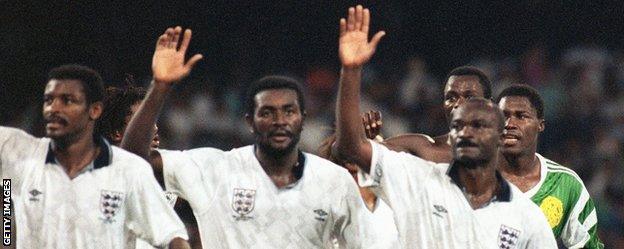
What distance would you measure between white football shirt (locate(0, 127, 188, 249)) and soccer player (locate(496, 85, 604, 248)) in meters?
2.65

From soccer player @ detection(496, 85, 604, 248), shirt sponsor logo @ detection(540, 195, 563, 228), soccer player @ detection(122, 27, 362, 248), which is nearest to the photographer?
soccer player @ detection(122, 27, 362, 248)

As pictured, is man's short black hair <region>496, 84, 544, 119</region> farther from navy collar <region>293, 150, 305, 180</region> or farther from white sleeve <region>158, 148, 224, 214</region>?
white sleeve <region>158, 148, 224, 214</region>

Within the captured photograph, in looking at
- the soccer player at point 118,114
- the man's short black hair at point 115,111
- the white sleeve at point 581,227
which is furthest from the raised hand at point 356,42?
the white sleeve at point 581,227

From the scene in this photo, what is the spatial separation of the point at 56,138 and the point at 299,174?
1255 mm

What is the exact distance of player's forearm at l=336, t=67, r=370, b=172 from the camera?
6703 mm

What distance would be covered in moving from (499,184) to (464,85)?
1.65m

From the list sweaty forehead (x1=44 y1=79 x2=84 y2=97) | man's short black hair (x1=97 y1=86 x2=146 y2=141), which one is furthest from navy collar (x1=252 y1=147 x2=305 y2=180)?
A: man's short black hair (x1=97 y1=86 x2=146 y2=141)

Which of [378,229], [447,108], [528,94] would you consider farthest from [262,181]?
[528,94]

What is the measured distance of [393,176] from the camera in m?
6.96

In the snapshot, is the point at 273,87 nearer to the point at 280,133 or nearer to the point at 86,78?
the point at 280,133

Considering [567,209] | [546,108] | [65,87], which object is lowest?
[567,209]

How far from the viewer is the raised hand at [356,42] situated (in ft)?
22.3

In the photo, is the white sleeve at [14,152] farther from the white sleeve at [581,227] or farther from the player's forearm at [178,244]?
the white sleeve at [581,227]

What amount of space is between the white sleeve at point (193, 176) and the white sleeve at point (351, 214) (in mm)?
644
